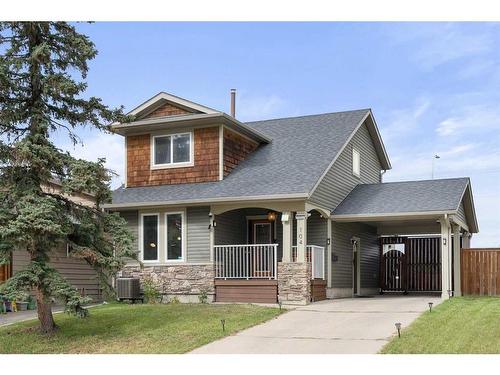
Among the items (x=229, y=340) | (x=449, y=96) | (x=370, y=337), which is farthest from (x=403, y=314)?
(x=449, y=96)

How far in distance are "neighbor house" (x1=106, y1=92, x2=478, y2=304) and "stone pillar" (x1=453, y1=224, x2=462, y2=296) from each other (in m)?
0.04

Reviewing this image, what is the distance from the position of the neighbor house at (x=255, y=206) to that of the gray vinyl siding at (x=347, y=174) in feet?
0.21

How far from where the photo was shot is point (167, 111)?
20.8m

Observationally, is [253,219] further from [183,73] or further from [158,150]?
[183,73]

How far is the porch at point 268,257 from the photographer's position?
706 inches

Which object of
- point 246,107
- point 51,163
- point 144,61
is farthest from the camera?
point 246,107

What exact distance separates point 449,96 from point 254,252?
25.7ft

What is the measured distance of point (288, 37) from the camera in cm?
1733

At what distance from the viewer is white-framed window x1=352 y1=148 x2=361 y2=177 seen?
22.6 metres

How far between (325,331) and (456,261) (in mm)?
8913

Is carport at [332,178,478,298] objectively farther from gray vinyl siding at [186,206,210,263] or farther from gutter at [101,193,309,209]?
gray vinyl siding at [186,206,210,263]

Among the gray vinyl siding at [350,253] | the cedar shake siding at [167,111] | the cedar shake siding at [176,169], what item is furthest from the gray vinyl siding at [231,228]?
the cedar shake siding at [167,111]

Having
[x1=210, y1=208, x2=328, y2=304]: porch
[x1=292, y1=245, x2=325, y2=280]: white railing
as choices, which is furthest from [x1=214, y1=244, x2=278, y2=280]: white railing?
[x1=292, y1=245, x2=325, y2=280]: white railing

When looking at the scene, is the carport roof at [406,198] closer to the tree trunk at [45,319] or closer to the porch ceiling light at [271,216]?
the porch ceiling light at [271,216]
